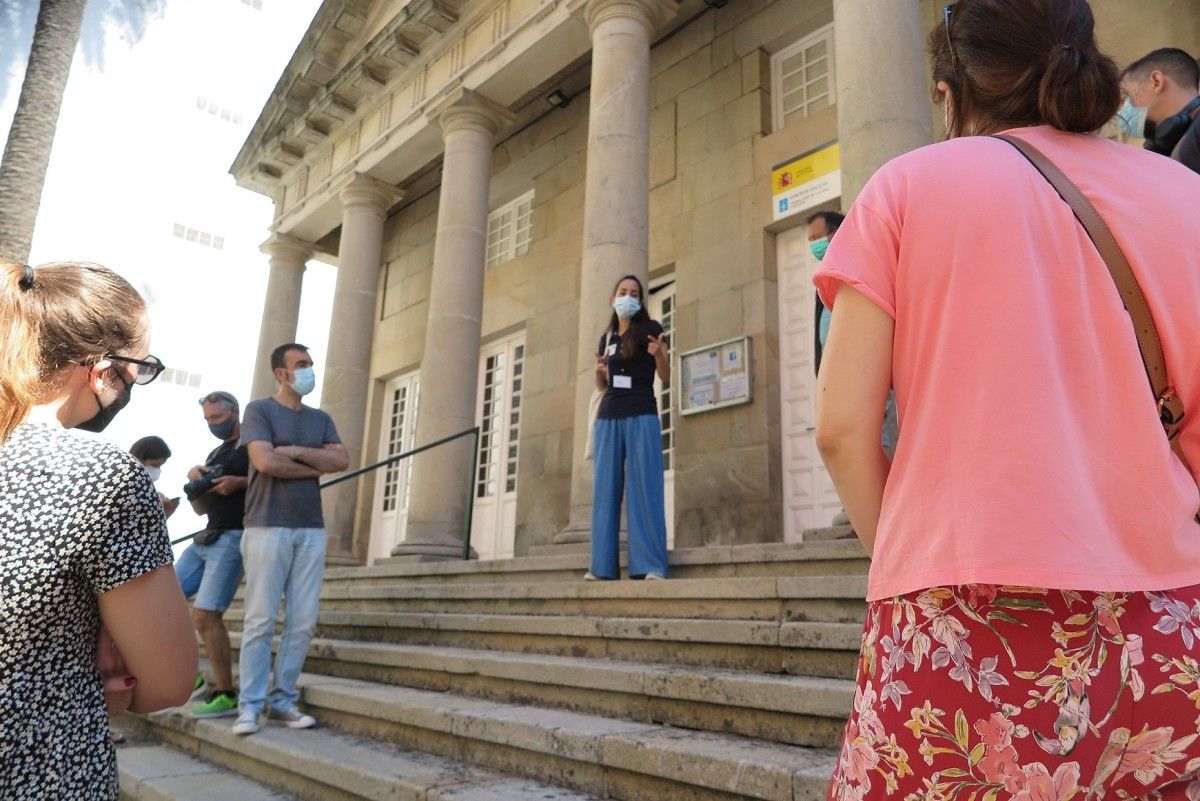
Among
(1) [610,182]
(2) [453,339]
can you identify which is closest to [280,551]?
(1) [610,182]

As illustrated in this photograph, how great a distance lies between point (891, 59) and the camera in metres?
6.13

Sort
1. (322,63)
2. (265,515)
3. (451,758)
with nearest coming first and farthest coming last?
1. (451,758)
2. (265,515)
3. (322,63)

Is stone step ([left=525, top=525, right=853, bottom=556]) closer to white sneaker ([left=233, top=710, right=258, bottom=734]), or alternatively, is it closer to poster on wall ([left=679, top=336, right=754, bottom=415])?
poster on wall ([left=679, top=336, right=754, bottom=415])

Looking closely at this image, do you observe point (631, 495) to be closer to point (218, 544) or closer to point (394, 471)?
Result: point (218, 544)

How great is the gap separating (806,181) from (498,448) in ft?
19.3

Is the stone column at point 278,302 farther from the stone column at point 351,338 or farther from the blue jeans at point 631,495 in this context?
the blue jeans at point 631,495

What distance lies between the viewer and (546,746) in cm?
372

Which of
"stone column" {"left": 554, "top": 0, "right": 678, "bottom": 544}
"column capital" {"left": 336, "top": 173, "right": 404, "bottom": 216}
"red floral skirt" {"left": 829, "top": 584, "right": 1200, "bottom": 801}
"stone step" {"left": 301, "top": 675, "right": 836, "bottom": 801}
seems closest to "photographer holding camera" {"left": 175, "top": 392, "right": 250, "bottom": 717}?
"stone step" {"left": 301, "top": 675, "right": 836, "bottom": 801}

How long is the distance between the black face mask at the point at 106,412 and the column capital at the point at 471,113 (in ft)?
31.9

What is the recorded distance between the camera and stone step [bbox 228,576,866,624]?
4164 mm

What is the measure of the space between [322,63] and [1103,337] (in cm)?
1491

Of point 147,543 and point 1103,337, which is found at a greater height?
point 1103,337

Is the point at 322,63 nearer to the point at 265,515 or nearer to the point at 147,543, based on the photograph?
the point at 265,515

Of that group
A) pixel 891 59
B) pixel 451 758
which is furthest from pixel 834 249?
pixel 891 59
